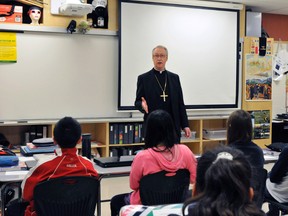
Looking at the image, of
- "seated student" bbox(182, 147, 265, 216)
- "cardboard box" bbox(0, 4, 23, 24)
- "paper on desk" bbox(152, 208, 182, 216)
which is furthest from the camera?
"cardboard box" bbox(0, 4, 23, 24)

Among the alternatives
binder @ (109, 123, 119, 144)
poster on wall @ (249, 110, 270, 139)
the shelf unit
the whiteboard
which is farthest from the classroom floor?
poster on wall @ (249, 110, 270, 139)

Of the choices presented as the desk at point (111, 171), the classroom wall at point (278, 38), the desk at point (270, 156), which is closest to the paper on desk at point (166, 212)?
the desk at point (111, 171)

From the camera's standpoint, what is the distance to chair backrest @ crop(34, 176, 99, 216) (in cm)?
204

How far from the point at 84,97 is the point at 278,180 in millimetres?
3160

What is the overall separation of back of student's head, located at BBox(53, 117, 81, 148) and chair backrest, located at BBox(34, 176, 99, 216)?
24 cm

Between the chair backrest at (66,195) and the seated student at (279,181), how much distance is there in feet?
4.33

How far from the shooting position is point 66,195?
2092 mm

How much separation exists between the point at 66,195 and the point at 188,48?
4.23m

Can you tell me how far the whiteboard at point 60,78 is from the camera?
→ 4988 mm

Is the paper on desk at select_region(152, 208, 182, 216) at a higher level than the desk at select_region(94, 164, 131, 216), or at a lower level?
higher

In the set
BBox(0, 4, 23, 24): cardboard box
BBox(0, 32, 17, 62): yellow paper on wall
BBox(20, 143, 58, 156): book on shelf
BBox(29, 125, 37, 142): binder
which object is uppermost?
BBox(0, 4, 23, 24): cardboard box

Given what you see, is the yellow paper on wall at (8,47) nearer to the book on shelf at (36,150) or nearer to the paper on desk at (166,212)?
the book on shelf at (36,150)

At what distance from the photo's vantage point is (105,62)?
547 cm

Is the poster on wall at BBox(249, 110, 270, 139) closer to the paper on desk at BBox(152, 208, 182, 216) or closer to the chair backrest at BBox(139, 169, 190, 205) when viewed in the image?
the chair backrest at BBox(139, 169, 190, 205)
